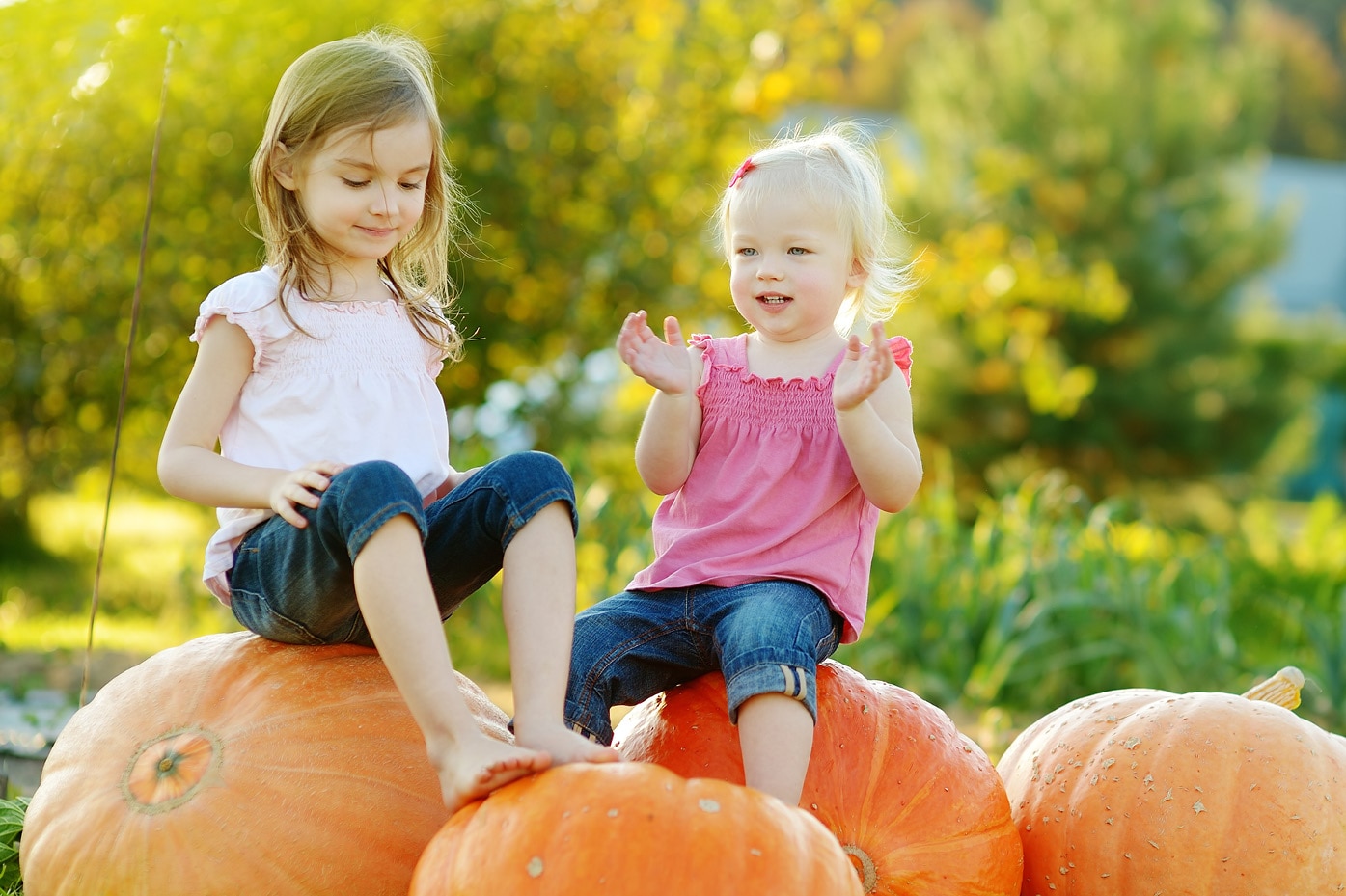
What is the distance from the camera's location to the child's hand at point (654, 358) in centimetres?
245

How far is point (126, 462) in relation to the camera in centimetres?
825

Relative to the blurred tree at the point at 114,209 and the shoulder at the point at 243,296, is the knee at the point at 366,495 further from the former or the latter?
the blurred tree at the point at 114,209

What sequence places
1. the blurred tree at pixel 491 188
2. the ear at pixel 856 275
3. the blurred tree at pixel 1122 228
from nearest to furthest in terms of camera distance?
1. the ear at pixel 856 275
2. the blurred tree at pixel 491 188
3. the blurred tree at pixel 1122 228

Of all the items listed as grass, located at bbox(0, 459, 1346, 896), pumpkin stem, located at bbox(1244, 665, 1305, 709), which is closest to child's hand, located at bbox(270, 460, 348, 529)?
pumpkin stem, located at bbox(1244, 665, 1305, 709)

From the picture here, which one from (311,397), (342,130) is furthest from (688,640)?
(342,130)

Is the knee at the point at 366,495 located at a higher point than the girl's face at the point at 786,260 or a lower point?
lower

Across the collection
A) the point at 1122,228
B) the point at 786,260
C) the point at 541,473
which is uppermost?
the point at 786,260

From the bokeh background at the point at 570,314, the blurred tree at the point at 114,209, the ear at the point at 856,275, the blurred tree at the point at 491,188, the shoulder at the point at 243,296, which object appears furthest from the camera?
the blurred tree at the point at 491,188

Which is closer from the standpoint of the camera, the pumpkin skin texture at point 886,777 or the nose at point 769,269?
the pumpkin skin texture at point 886,777

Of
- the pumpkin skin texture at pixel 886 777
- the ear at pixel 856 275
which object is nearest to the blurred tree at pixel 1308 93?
the ear at pixel 856 275

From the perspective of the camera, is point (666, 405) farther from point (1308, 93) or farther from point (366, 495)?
point (1308, 93)

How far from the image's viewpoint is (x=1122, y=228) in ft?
35.7

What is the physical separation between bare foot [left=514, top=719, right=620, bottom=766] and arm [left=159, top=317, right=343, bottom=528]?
506mm

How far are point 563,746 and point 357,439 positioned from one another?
749mm
